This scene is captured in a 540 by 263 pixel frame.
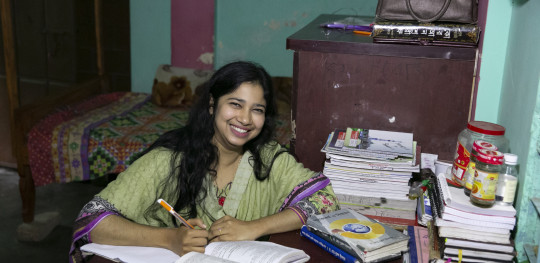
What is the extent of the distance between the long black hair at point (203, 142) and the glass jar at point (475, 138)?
0.70 meters

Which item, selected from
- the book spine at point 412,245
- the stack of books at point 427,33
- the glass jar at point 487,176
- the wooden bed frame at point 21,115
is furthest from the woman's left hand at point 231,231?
the wooden bed frame at point 21,115

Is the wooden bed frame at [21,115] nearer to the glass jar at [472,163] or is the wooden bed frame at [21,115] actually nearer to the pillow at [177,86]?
the pillow at [177,86]

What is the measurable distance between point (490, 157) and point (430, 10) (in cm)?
64

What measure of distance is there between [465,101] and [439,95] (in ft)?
0.30

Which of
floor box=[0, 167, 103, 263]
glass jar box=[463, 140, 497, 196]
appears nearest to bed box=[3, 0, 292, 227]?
floor box=[0, 167, 103, 263]

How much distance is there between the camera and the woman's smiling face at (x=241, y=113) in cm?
198

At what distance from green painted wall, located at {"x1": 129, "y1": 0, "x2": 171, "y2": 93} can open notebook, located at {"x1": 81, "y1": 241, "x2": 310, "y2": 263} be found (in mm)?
3438

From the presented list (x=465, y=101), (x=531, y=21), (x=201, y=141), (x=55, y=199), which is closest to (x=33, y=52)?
(x=55, y=199)

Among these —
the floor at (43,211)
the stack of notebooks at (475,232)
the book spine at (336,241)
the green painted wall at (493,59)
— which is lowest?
the floor at (43,211)

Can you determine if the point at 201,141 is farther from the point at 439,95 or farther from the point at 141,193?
the point at 439,95

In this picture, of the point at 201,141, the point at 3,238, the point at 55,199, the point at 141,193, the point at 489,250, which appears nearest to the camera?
the point at 489,250

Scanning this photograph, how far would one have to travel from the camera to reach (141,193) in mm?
1888

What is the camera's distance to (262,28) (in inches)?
185

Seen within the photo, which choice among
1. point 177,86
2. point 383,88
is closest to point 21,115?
point 177,86
